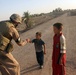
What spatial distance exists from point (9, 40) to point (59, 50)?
128cm

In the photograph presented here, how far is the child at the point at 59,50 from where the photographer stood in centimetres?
616

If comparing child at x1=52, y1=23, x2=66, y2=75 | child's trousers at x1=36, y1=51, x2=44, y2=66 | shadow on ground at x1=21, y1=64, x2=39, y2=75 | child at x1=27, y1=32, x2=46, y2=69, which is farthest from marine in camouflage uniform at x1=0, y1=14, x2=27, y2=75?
child's trousers at x1=36, y1=51, x2=44, y2=66

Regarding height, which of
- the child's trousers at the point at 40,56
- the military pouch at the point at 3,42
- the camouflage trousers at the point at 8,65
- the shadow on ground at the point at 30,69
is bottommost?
the shadow on ground at the point at 30,69

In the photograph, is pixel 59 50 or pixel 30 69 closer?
pixel 59 50

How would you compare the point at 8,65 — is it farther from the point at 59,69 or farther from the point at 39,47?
the point at 39,47

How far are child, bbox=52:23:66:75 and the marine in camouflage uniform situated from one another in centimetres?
89

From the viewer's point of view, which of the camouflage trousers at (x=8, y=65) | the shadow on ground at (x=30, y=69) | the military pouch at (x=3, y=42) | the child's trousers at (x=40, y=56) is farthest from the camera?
the child's trousers at (x=40, y=56)

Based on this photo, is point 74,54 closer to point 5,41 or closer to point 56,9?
point 5,41

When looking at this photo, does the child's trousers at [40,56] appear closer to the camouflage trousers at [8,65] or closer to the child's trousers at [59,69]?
the child's trousers at [59,69]

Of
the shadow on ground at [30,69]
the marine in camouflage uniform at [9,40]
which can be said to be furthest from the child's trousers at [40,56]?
the marine in camouflage uniform at [9,40]

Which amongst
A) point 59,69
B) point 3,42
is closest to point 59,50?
point 59,69

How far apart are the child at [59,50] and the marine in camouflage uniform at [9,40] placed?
2.93 feet

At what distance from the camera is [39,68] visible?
885cm

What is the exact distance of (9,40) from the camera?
6.21 m
